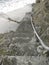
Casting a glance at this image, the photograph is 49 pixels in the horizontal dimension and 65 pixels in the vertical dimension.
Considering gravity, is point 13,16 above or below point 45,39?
below

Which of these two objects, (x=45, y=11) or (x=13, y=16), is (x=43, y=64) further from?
(x=13, y=16)

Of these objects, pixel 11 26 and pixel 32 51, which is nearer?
pixel 32 51

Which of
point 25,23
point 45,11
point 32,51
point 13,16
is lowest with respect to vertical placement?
point 13,16

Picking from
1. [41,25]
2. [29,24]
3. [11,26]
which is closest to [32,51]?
[41,25]

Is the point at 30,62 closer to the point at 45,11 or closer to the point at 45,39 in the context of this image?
the point at 45,39

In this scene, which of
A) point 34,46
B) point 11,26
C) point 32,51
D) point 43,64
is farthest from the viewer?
point 11,26

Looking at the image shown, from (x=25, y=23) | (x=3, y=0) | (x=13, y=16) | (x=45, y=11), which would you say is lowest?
(x=3, y=0)

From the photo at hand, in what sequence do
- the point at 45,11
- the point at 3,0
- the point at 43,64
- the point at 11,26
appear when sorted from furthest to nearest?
the point at 3,0 < the point at 11,26 < the point at 45,11 < the point at 43,64

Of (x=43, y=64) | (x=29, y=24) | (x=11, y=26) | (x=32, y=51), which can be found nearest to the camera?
(x=43, y=64)

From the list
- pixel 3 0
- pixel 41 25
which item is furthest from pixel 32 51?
pixel 3 0
